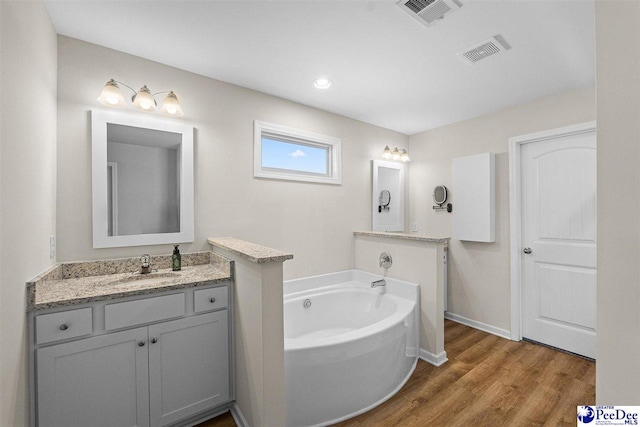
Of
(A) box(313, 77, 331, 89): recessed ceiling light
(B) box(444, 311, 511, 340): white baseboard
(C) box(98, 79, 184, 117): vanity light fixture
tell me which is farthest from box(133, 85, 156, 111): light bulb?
(B) box(444, 311, 511, 340): white baseboard

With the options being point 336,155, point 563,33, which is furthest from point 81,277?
point 563,33

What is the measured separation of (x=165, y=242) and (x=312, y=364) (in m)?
1.41

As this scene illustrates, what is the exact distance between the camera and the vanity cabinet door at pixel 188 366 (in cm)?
162

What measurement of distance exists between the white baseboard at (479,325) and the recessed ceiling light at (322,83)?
9.96ft

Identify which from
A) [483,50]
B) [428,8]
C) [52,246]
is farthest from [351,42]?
[52,246]

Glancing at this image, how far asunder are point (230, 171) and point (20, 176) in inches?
53.5

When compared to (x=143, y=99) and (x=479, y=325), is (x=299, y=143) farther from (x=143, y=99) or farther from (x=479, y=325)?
(x=479, y=325)

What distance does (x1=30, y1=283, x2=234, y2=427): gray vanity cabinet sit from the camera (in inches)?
54.5

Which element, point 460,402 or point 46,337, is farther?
point 460,402

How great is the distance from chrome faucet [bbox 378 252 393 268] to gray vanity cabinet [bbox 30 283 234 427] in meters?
1.64

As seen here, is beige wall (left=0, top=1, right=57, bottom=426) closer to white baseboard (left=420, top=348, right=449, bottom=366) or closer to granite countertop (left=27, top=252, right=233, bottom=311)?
granite countertop (left=27, top=252, right=233, bottom=311)

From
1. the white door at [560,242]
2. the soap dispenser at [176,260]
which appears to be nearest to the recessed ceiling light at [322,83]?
the soap dispenser at [176,260]

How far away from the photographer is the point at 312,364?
172 centimetres

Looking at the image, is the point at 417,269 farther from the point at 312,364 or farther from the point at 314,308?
the point at 312,364
